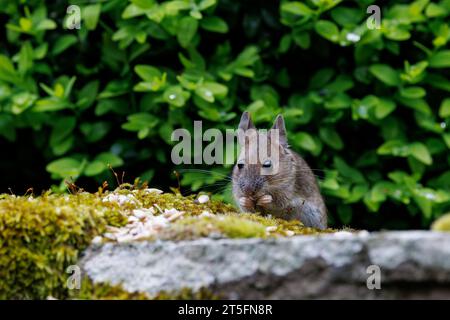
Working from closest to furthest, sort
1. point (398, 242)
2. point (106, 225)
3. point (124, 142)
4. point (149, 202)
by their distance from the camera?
point (398, 242) → point (106, 225) → point (149, 202) → point (124, 142)

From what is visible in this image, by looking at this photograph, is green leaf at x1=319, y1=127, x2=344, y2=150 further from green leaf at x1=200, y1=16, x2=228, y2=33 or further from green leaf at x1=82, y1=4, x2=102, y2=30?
green leaf at x1=82, y1=4, x2=102, y2=30

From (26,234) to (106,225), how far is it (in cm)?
41

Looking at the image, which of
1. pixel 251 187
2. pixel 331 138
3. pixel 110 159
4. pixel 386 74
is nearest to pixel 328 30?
pixel 386 74

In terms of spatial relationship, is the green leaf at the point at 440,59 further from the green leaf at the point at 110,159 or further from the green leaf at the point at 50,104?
the green leaf at the point at 50,104

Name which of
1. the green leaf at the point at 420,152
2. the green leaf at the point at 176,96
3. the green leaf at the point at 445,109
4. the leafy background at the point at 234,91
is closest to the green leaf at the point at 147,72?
the leafy background at the point at 234,91

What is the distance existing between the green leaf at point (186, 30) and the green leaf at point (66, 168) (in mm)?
1387

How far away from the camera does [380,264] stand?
2.83 m

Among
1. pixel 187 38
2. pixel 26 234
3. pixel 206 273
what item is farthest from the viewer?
pixel 187 38

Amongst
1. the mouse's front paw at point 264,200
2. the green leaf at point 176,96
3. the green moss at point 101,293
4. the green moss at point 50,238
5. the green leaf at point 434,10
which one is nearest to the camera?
the green moss at point 101,293

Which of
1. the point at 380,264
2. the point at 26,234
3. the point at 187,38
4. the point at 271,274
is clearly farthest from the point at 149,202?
the point at 187,38

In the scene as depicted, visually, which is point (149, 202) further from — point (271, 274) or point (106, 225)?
point (271, 274)

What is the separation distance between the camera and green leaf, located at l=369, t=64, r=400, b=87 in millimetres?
5828

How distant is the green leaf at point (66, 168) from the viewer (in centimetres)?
568

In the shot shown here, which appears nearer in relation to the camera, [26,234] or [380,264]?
[380,264]
